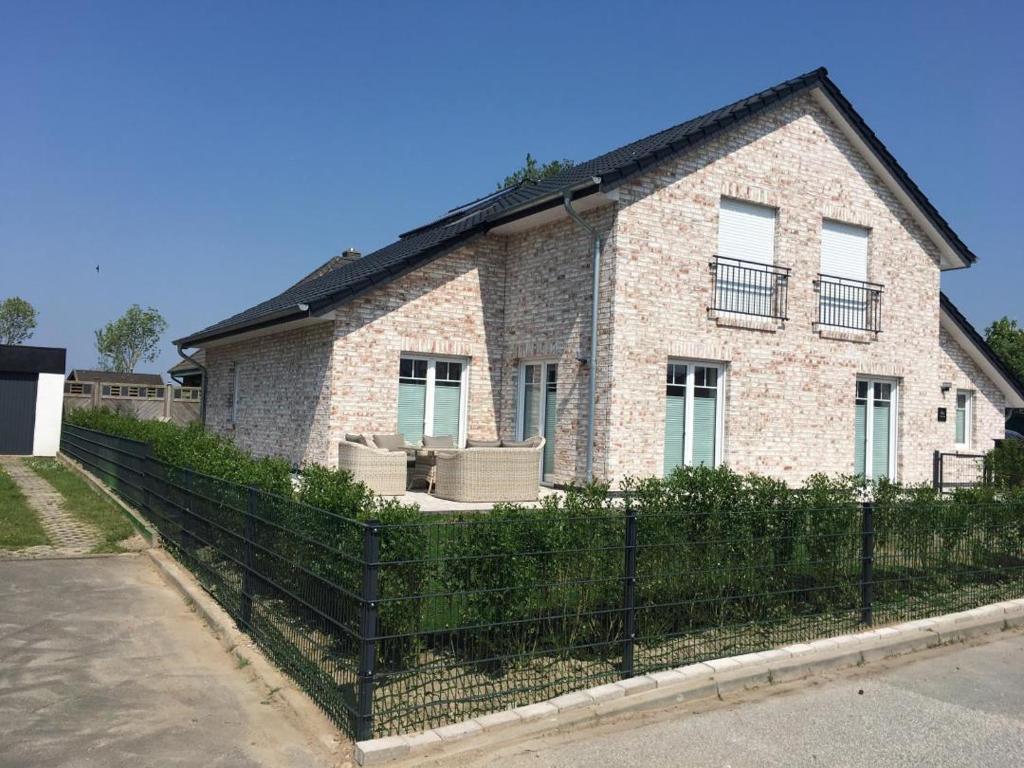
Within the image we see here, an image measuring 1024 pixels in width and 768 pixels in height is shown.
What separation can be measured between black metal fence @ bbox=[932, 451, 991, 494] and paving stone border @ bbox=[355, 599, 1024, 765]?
967 cm

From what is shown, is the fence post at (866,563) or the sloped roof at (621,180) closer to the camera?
the fence post at (866,563)

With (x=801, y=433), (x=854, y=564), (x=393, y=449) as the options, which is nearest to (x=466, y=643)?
(x=854, y=564)

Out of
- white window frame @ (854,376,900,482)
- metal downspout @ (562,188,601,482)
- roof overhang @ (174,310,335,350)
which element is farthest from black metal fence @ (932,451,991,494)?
roof overhang @ (174,310,335,350)

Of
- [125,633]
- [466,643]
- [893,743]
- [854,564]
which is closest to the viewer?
[893,743]

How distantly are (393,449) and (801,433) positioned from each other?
6947mm

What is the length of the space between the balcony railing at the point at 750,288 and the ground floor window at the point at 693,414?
3.73 ft

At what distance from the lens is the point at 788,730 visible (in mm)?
4707

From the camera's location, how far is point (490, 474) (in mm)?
11875

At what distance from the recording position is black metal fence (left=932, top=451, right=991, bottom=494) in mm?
16188

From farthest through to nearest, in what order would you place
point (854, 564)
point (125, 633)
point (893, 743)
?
1. point (854, 564)
2. point (125, 633)
3. point (893, 743)

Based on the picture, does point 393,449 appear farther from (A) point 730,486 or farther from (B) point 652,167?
(A) point 730,486

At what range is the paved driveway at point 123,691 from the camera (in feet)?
13.9

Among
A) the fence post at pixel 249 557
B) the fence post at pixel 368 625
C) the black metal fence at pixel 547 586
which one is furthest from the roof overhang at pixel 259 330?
the fence post at pixel 368 625

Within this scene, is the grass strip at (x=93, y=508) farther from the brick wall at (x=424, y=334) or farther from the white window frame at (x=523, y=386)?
the white window frame at (x=523, y=386)
